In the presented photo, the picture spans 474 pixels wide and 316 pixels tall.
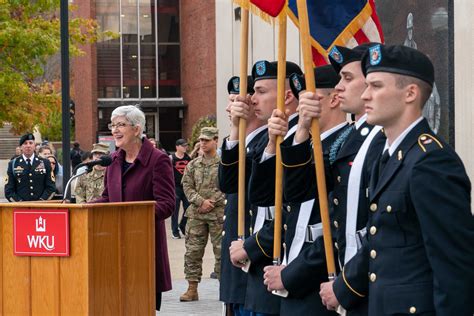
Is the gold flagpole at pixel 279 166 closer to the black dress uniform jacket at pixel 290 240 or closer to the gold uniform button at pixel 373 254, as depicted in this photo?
the black dress uniform jacket at pixel 290 240

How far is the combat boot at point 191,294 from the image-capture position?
40.9 feet

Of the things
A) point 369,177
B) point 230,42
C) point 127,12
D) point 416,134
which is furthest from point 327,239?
point 127,12

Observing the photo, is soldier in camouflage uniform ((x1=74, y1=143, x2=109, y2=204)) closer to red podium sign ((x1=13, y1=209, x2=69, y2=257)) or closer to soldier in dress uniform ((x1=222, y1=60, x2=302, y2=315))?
red podium sign ((x1=13, y1=209, x2=69, y2=257))

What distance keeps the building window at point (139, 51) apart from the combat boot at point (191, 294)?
34.6 meters

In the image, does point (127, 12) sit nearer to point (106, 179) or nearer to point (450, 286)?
point (106, 179)

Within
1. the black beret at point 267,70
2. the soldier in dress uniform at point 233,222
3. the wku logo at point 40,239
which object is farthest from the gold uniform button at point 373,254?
the wku logo at point 40,239

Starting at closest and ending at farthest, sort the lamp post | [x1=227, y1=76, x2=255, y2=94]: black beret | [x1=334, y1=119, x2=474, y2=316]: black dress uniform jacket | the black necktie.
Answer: [x1=334, y1=119, x2=474, y2=316]: black dress uniform jacket < the black necktie < [x1=227, y1=76, x2=255, y2=94]: black beret < the lamp post

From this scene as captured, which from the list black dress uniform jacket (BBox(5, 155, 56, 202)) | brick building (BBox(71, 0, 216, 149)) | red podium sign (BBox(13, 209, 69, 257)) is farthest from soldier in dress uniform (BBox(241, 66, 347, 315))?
brick building (BBox(71, 0, 216, 149))

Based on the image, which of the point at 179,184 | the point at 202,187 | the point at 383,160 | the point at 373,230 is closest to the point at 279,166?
the point at 383,160

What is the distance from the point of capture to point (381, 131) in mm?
5023

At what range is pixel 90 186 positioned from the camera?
12625 mm

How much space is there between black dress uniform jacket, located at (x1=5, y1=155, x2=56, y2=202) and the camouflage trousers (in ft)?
15.5

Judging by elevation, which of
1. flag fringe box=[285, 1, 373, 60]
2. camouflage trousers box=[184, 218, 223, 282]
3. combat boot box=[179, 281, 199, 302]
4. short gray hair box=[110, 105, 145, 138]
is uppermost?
flag fringe box=[285, 1, 373, 60]

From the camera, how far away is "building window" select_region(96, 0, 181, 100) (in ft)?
152
